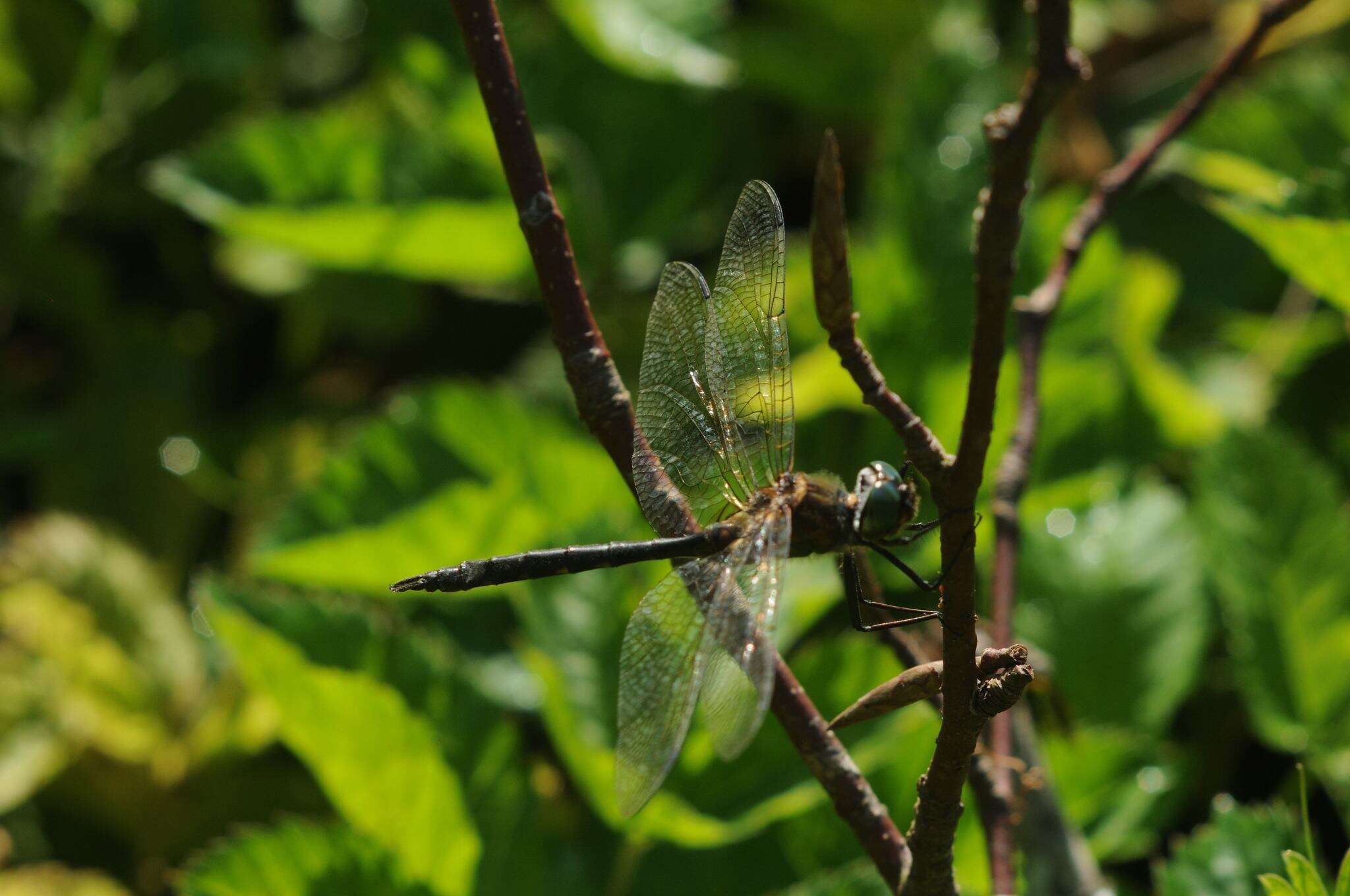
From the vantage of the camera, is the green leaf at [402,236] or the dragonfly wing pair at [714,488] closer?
the dragonfly wing pair at [714,488]

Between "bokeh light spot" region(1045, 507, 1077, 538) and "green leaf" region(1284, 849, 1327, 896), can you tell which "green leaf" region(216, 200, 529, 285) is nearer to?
"bokeh light spot" region(1045, 507, 1077, 538)

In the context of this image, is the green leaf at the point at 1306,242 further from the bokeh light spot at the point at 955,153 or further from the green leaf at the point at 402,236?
the green leaf at the point at 402,236

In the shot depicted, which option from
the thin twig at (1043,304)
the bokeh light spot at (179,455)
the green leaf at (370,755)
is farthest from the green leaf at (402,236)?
the thin twig at (1043,304)

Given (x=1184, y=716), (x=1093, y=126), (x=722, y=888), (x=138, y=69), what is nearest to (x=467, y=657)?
(x=722, y=888)

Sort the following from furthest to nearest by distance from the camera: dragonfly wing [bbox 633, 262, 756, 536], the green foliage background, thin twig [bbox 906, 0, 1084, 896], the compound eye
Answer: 1. the green foliage background
2. dragonfly wing [bbox 633, 262, 756, 536]
3. the compound eye
4. thin twig [bbox 906, 0, 1084, 896]

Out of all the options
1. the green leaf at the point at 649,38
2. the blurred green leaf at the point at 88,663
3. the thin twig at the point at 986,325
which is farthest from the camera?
the green leaf at the point at 649,38

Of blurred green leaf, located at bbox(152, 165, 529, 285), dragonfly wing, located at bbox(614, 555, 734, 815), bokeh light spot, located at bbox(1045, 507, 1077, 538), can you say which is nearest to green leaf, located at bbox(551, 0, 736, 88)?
blurred green leaf, located at bbox(152, 165, 529, 285)
